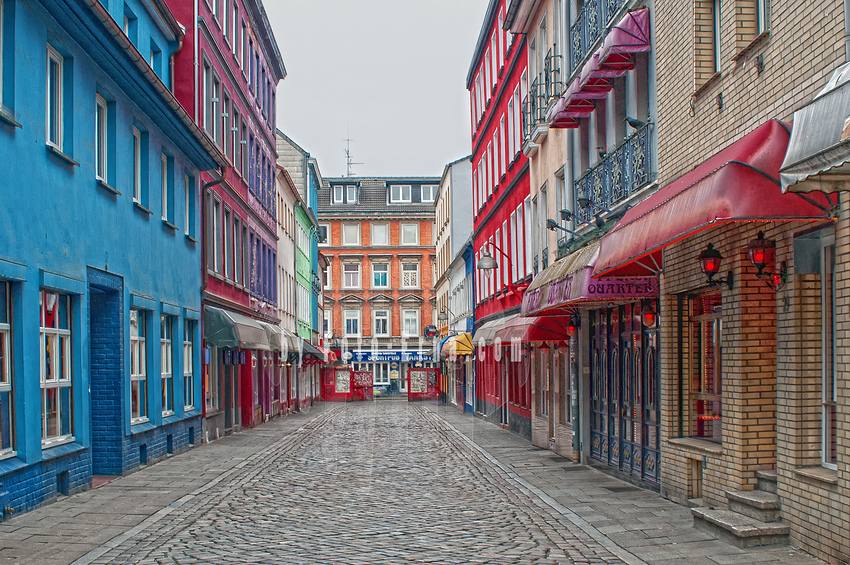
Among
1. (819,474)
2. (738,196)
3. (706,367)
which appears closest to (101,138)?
(706,367)

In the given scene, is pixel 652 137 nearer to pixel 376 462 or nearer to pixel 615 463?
pixel 615 463

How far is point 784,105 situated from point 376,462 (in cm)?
1126

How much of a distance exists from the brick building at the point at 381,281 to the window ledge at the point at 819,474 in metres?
65.6

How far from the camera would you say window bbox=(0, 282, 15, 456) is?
11125mm

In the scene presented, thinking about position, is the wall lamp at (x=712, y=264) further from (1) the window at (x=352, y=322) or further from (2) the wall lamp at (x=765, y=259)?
(1) the window at (x=352, y=322)

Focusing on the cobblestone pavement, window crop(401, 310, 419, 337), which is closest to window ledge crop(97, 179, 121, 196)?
the cobblestone pavement

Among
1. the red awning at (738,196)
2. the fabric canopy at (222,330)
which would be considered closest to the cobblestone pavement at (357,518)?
the red awning at (738,196)

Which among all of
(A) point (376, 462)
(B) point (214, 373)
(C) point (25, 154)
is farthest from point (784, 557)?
(B) point (214, 373)

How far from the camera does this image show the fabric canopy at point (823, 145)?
19.8 ft

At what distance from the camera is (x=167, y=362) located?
65.0ft

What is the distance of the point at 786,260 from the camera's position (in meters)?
8.98

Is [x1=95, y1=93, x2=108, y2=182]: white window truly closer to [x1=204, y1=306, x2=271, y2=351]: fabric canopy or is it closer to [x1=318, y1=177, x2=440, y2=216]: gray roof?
[x1=204, y1=306, x2=271, y2=351]: fabric canopy

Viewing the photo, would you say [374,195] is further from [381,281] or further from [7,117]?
[7,117]

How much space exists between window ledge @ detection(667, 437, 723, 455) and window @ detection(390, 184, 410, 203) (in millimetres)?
65714
